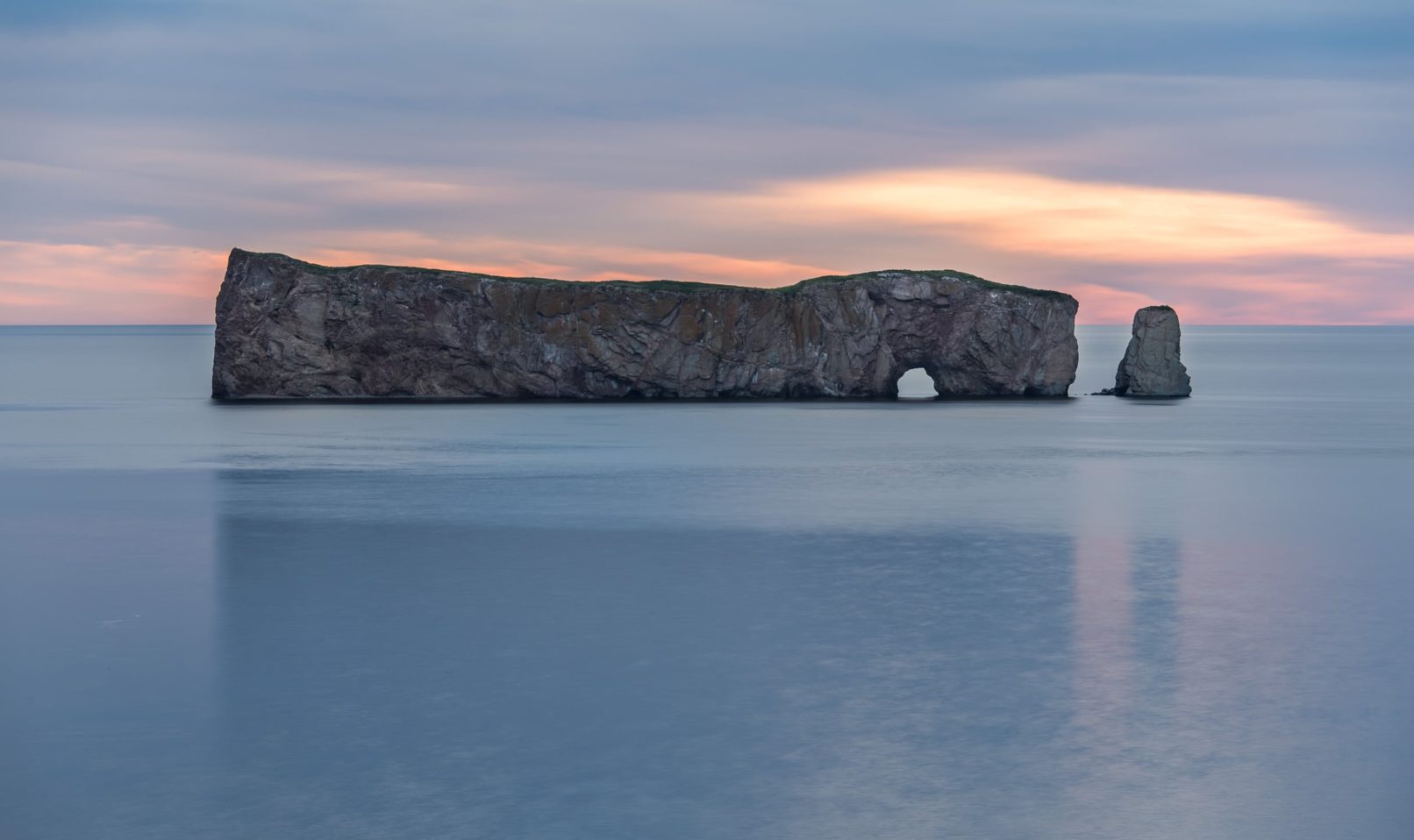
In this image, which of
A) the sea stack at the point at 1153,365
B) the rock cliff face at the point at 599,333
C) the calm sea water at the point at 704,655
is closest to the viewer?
the calm sea water at the point at 704,655

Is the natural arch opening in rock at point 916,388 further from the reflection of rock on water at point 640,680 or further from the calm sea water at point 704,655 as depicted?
the reflection of rock on water at point 640,680

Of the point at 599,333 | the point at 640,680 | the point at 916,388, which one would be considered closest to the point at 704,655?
the point at 640,680

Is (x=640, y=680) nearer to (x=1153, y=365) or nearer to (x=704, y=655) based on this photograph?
(x=704, y=655)

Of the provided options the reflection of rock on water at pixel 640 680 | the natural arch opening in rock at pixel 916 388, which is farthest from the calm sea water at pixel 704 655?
the natural arch opening in rock at pixel 916 388

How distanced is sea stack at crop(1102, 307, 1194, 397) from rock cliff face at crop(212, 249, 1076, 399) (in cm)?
470

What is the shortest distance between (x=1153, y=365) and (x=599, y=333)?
2586cm

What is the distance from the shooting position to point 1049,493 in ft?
89.6

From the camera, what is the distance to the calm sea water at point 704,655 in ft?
29.6

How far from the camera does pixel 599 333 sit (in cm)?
6041

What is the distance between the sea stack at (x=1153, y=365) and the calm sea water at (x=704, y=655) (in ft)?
121

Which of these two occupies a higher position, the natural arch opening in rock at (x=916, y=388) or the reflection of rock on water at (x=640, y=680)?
the natural arch opening in rock at (x=916, y=388)

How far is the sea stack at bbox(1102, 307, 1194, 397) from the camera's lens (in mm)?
66562

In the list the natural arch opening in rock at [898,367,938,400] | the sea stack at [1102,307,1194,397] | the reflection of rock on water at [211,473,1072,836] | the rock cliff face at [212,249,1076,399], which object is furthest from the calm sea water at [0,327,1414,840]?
the natural arch opening in rock at [898,367,938,400]

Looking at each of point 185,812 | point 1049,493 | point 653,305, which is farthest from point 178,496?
point 653,305
